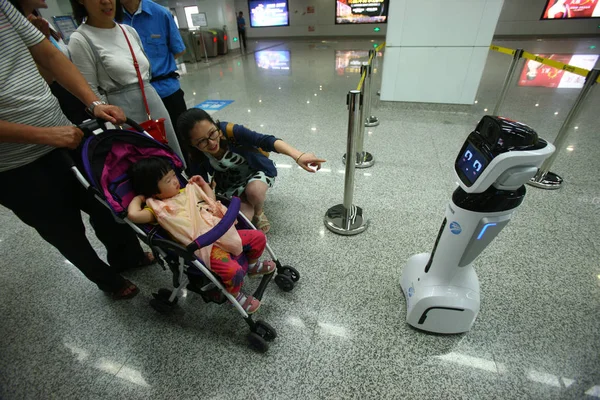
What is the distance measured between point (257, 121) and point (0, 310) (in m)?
3.16

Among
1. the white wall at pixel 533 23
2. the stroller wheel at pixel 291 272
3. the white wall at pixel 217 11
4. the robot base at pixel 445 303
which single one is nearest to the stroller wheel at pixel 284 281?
the stroller wheel at pixel 291 272

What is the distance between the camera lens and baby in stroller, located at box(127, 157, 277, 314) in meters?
1.14

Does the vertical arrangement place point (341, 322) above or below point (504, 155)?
below

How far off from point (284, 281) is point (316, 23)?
1551 centimetres

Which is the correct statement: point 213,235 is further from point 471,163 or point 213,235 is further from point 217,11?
point 217,11

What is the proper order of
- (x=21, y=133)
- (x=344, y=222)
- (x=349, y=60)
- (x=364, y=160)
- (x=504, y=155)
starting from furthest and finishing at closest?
(x=349, y=60)
(x=364, y=160)
(x=344, y=222)
(x=21, y=133)
(x=504, y=155)

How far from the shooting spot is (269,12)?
46.6 ft

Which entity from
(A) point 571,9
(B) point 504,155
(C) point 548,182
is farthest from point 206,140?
(A) point 571,9

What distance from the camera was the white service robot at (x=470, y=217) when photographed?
0.83 metres

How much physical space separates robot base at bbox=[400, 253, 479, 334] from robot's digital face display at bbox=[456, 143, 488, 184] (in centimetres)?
46

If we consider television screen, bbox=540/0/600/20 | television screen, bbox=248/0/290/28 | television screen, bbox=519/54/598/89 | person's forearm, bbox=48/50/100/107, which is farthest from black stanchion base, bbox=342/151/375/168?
television screen, bbox=248/0/290/28

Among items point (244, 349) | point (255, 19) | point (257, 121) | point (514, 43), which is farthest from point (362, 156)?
point (255, 19)

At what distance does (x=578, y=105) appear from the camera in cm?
209

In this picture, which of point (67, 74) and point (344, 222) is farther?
point (344, 222)
